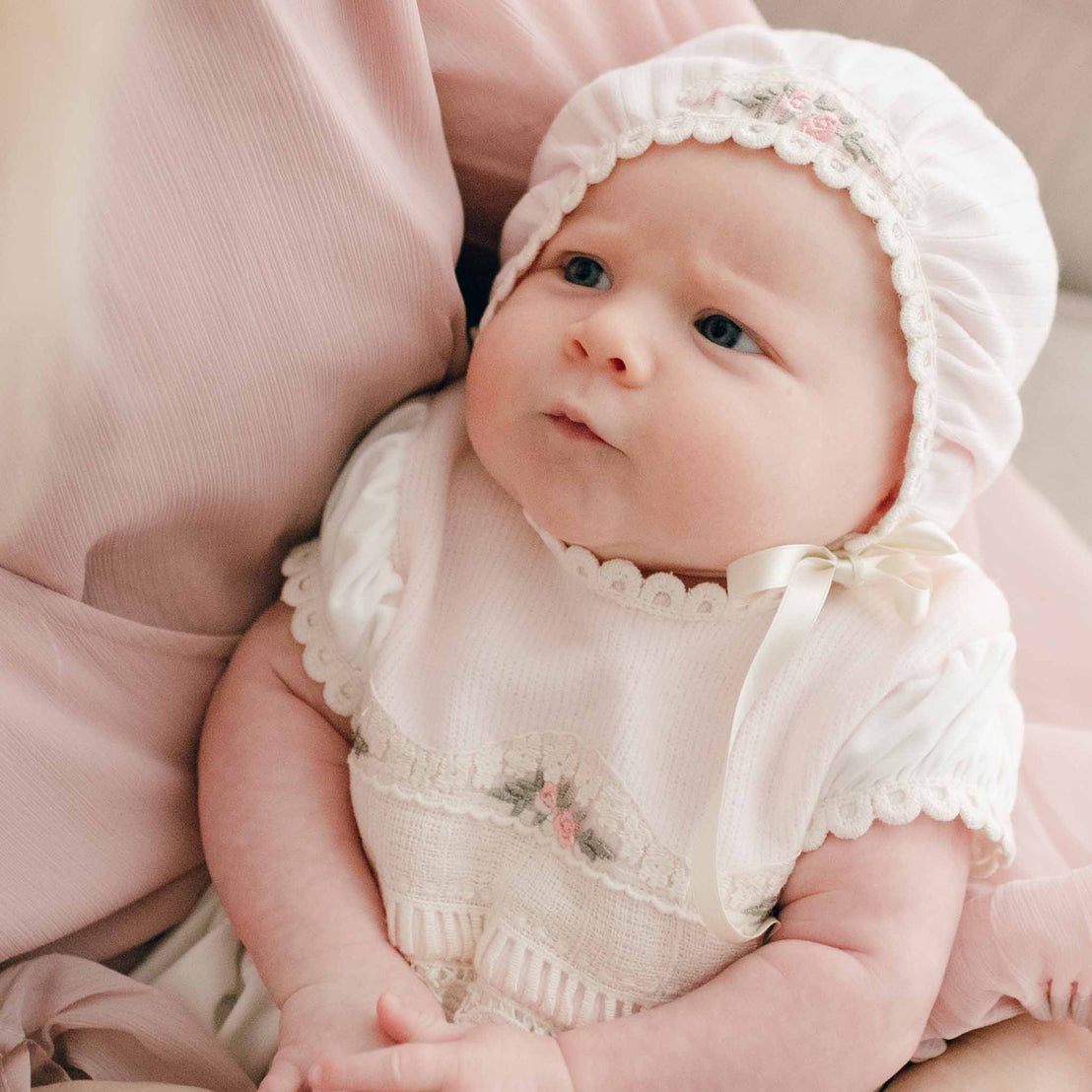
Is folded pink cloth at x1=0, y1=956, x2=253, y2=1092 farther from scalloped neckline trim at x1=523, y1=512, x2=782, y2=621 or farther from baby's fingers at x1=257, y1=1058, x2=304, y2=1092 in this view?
scalloped neckline trim at x1=523, y1=512, x2=782, y2=621

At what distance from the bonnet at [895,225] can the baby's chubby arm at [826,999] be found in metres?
0.04

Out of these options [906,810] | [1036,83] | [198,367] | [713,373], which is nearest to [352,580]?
[198,367]

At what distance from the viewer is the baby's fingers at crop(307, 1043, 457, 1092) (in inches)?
26.4

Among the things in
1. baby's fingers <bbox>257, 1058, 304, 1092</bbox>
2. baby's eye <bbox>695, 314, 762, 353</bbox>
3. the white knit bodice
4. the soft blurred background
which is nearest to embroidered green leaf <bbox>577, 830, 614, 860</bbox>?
the white knit bodice

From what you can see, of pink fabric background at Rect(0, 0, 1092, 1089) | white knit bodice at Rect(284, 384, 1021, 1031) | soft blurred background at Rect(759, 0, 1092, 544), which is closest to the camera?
pink fabric background at Rect(0, 0, 1092, 1089)

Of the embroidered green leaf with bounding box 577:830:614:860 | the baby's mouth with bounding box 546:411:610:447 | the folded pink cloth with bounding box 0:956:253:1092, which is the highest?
the baby's mouth with bounding box 546:411:610:447

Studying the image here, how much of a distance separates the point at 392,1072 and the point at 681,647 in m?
0.34

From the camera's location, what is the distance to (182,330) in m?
0.69

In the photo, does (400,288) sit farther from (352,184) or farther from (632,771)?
(632,771)

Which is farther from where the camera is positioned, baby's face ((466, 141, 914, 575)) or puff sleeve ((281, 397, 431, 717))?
puff sleeve ((281, 397, 431, 717))

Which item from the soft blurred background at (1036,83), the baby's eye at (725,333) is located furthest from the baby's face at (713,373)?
the soft blurred background at (1036,83)

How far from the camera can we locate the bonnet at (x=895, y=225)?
749 millimetres

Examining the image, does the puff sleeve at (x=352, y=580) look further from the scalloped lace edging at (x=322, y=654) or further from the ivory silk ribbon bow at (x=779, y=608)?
the ivory silk ribbon bow at (x=779, y=608)

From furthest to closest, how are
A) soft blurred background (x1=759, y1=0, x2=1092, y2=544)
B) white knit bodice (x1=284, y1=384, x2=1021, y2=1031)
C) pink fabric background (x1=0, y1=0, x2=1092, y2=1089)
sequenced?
soft blurred background (x1=759, y1=0, x2=1092, y2=544) < white knit bodice (x1=284, y1=384, x2=1021, y2=1031) < pink fabric background (x1=0, y1=0, x2=1092, y2=1089)
